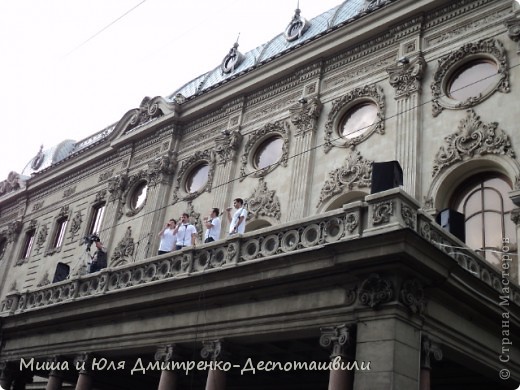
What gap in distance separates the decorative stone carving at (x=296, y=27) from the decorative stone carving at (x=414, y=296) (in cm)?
1637

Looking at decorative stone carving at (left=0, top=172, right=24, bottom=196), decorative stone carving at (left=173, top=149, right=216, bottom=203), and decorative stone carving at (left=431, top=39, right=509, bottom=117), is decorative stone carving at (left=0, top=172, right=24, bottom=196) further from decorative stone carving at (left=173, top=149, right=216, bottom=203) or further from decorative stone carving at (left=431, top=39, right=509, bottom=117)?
decorative stone carving at (left=431, top=39, right=509, bottom=117)

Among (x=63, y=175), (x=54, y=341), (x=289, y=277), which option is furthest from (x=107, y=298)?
(x=63, y=175)

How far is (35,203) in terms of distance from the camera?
114 feet

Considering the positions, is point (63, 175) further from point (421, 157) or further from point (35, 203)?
point (421, 157)

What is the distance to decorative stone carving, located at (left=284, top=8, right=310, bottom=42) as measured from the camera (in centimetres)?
2478

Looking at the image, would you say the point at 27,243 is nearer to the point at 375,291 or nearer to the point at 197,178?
the point at 197,178

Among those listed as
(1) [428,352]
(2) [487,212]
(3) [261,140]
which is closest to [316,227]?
(1) [428,352]

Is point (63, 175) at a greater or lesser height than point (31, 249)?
greater

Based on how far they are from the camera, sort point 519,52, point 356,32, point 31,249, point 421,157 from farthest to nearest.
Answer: point 31,249, point 356,32, point 421,157, point 519,52

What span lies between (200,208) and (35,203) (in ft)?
50.0

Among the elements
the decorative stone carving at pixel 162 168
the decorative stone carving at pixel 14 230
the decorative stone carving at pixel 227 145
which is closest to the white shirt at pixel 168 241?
the decorative stone carving at pixel 227 145

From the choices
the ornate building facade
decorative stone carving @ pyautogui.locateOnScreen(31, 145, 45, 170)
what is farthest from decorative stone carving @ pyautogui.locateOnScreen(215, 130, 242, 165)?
decorative stone carving @ pyautogui.locateOnScreen(31, 145, 45, 170)

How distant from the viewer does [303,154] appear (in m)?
20.8

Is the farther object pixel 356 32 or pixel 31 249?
pixel 31 249
